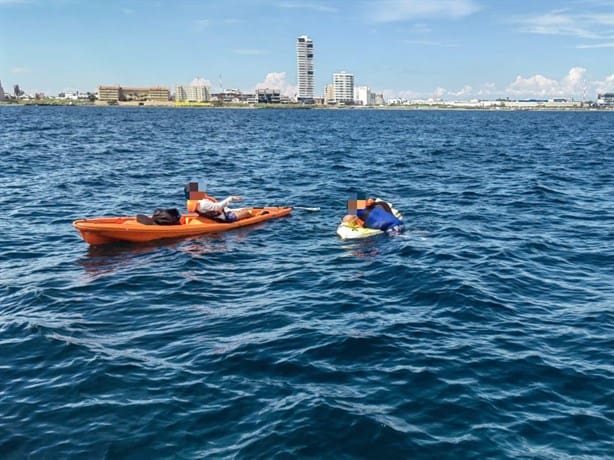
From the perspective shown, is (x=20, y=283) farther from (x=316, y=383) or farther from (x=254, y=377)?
(x=316, y=383)

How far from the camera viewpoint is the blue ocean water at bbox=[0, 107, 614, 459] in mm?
7094

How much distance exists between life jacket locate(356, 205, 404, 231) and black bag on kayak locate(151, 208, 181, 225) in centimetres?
590

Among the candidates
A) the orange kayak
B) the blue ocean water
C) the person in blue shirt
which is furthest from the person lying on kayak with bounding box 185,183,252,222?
the person in blue shirt

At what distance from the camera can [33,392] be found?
8164 millimetres

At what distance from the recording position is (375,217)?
57.8 feet

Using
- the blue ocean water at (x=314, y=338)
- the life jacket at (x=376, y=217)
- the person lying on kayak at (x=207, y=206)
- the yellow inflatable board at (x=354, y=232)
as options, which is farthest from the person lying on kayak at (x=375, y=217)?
the person lying on kayak at (x=207, y=206)

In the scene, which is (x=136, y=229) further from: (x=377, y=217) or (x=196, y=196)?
(x=377, y=217)

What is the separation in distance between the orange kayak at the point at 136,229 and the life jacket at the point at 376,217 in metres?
4.30

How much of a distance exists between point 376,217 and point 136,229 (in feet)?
24.6

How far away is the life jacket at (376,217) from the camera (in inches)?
694

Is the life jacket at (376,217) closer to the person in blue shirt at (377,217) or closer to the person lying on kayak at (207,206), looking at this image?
the person in blue shirt at (377,217)

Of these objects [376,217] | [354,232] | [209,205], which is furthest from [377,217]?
[209,205]

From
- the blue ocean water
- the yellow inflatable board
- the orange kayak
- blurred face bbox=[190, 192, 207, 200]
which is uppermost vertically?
blurred face bbox=[190, 192, 207, 200]

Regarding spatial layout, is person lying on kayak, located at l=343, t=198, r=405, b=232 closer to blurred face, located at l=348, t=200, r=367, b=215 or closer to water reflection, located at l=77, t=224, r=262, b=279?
blurred face, located at l=348, t=200, r=367, b=215
